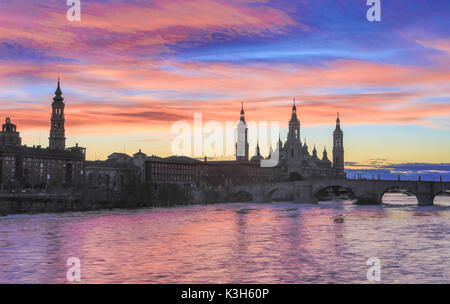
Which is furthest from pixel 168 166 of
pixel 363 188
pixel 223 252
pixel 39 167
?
pixel 223 252

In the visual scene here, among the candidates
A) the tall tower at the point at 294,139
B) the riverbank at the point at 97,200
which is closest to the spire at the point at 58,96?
the riverbank at the point at 97,200

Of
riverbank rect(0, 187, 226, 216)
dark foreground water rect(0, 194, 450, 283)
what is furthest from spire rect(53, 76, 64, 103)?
dark foreground water rect(0, 194, 450, 283)

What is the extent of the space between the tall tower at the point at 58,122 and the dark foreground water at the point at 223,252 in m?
95.0

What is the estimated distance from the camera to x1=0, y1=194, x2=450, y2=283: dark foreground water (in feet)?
80.2

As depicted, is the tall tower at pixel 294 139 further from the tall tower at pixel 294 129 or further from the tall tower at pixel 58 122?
the tall tower at pixel 58 122

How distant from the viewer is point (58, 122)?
14425cm

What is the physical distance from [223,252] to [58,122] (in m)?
121

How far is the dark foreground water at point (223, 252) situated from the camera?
24438 mm

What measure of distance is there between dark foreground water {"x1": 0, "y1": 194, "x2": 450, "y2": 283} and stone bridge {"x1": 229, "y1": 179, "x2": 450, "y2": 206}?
128ft

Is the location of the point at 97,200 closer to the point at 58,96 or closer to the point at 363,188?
the point at 363,188

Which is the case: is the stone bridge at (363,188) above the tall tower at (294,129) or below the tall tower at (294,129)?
below
